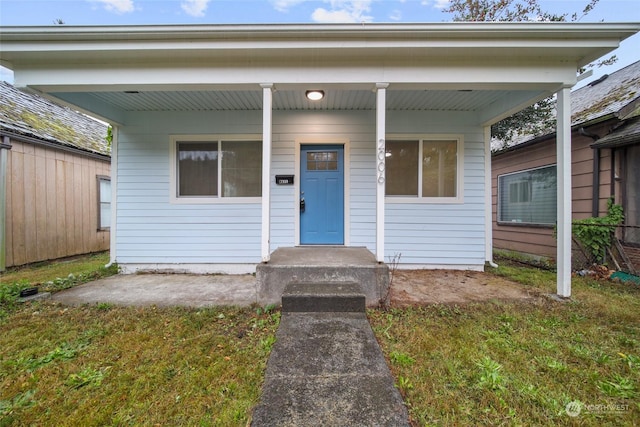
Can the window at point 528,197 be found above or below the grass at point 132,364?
above

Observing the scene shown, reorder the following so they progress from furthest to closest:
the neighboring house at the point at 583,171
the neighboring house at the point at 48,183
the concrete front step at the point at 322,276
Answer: the neighboring house at the point at 48,183 → the neighboring house at the point at 583,171 → the concrete front step at the point at 322,276

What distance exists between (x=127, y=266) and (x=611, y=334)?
6.76 meters

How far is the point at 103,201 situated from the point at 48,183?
1.47 meters

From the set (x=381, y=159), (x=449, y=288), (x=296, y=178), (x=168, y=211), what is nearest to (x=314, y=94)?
(x=296, y=178)

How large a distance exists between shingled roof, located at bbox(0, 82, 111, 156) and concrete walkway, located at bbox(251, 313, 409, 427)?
6836mm

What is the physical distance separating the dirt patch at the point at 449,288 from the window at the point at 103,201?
309 inches

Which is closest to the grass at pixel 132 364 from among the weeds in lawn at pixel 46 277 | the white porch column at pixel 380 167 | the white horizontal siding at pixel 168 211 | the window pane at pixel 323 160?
the weeds in lawn at pixel 46 277

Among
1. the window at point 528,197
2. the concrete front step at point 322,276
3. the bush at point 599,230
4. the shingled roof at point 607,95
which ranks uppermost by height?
the shingled roof at point 607,95

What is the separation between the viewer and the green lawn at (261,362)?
1504mm

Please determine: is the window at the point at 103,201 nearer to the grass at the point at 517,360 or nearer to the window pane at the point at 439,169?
the grass at the point at 517,360

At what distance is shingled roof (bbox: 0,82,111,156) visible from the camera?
535 centimetres

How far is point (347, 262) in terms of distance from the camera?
318 cm

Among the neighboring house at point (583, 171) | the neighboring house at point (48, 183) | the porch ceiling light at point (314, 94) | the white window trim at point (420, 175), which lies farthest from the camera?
the neighboring house at point (48, 183)
